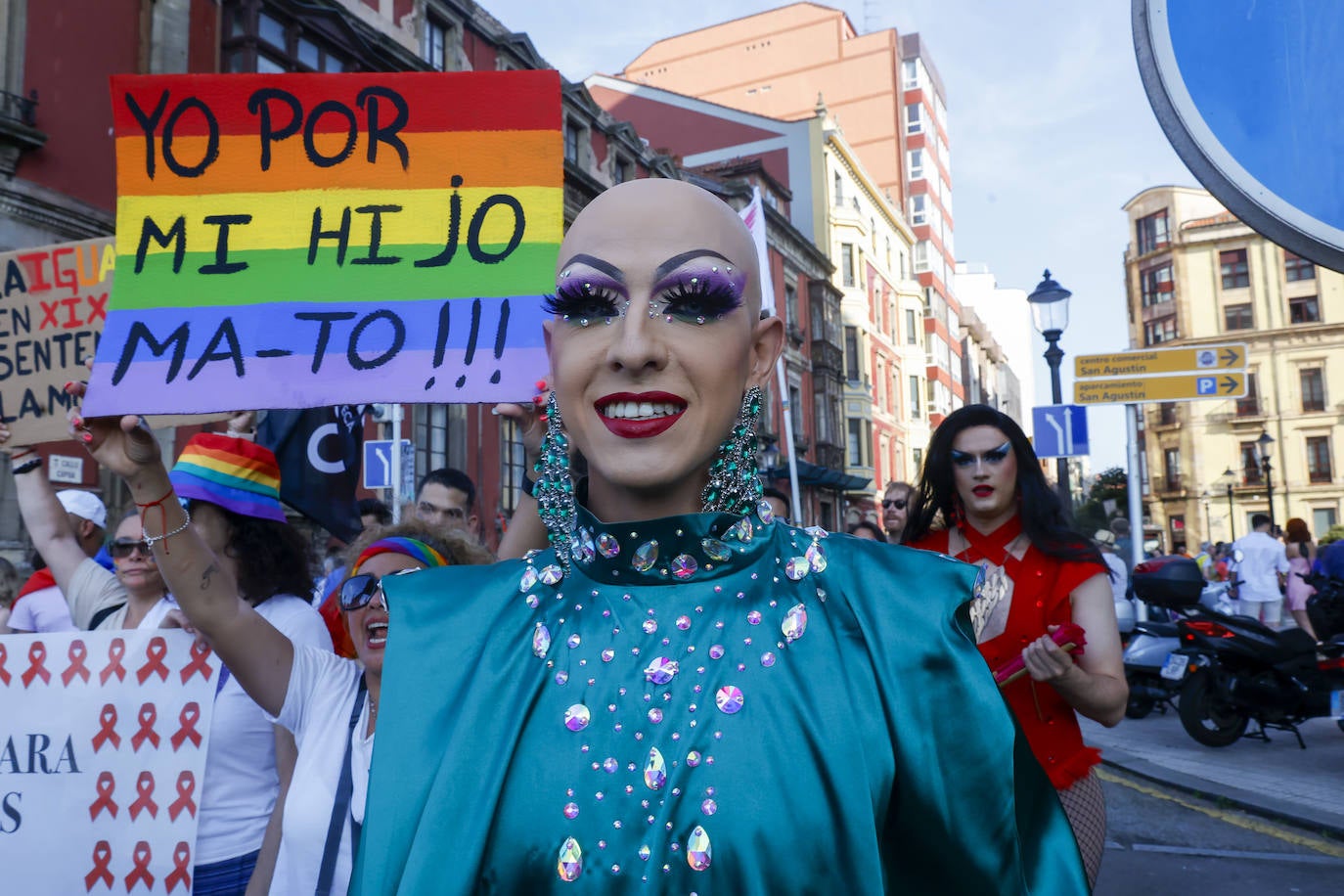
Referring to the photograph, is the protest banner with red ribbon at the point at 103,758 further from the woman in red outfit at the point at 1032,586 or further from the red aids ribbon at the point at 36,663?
the woman in red outfit at the point at 1032,586

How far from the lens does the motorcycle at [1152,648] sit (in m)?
8.05

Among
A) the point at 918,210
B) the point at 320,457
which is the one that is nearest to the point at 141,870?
the point at 320,457

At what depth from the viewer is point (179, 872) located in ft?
8.57

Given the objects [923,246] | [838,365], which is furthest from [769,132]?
[923,246]

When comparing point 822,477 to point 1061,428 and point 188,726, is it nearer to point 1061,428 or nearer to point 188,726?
point 1061,428

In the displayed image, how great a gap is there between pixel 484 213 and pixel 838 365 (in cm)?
3442

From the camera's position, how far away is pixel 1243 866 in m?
4.95

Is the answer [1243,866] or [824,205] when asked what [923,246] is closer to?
[824,205]

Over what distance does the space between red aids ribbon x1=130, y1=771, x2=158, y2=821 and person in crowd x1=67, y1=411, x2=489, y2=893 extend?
166 mm

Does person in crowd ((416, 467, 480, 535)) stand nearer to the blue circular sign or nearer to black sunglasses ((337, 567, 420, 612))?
black sunglasses ((337, 567, 420, 612))

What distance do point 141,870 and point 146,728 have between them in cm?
36

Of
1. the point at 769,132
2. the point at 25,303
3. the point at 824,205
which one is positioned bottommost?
the point at 25,303

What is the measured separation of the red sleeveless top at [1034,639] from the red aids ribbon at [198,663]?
192 cm

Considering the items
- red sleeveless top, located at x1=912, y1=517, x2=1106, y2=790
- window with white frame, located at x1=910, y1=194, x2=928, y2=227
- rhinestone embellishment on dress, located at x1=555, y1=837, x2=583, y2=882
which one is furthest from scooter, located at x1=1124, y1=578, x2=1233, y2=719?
window with white frame, located at x1=910, y1=194, x2=928, y2=227
